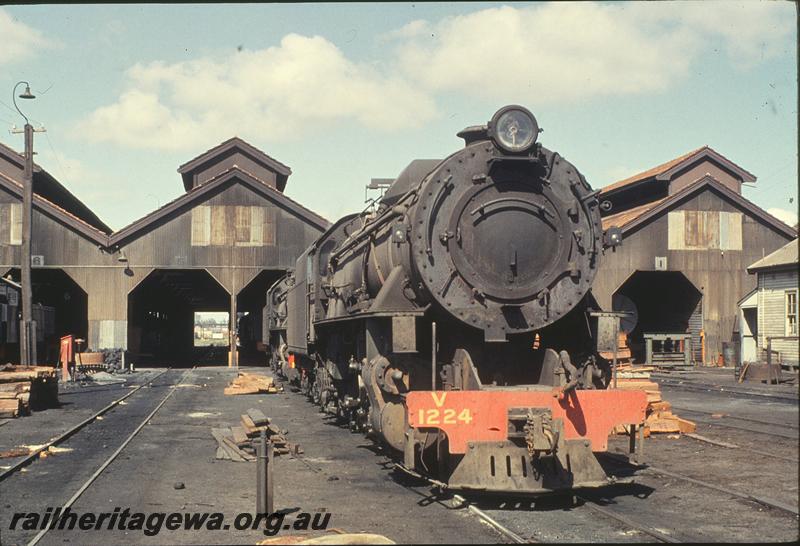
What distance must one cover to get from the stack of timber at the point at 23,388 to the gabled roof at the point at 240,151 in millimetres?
24887

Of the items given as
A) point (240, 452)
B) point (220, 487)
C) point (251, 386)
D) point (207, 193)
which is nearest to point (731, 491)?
point (220, 487)

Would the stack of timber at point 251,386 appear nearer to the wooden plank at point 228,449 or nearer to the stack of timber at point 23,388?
the stack of timber at point 23,388

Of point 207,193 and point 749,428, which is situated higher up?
point 207,193

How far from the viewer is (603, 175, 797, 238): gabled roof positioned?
3691 cm

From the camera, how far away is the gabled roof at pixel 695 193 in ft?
121

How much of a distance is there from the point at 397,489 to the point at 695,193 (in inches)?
1258

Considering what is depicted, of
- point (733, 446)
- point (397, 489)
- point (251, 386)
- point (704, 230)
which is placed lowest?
point (251, 386)

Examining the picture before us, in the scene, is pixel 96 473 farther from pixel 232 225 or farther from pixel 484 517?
pixel 232 225

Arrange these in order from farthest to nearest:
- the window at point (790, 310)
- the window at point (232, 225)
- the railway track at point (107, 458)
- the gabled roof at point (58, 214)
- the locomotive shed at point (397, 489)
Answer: the window at point (232, 225) < the gabled roof at point (58, 214) < the window at point (790, 310) < the railway track at point (107, 458) < the locomotive shed at point (397, 489)

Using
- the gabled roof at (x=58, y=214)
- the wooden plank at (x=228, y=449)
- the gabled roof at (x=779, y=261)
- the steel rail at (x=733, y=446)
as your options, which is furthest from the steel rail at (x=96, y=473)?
the gabled roof at (x=779, y=261)

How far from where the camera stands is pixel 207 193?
121 ft

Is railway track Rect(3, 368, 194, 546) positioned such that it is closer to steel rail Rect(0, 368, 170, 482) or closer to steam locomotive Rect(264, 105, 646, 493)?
steel rail Rect(0, 368, 170, 482)

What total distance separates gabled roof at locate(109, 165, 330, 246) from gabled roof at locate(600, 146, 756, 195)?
587 inches

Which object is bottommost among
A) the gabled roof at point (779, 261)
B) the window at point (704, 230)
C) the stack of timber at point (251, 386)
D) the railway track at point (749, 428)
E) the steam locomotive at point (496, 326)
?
the stack of timber at point (251, 386)
